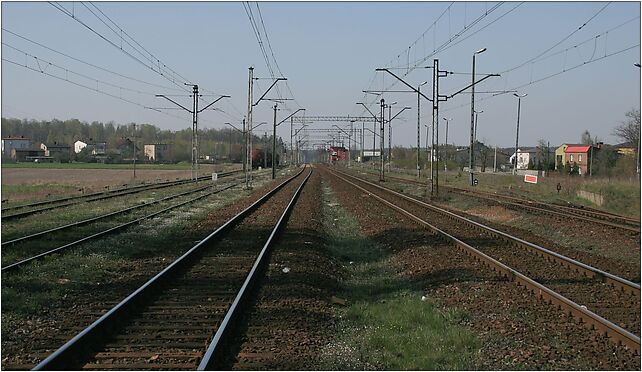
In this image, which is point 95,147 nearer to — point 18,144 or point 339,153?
Result: point 18,144

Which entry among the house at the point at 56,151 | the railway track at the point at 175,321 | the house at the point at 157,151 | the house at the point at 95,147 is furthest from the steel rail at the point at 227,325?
the house at the point at 157,151

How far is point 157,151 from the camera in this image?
7224 inches

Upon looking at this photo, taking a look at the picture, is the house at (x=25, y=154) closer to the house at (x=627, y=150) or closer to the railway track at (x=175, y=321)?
the house at (x=627, y=150)

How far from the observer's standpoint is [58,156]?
138 m

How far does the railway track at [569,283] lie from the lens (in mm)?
A: 9576

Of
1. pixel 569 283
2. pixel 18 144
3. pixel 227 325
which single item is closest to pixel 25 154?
pixel 18 144

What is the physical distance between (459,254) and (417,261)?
5.19 ft

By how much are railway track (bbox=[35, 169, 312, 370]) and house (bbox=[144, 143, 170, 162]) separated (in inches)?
6453

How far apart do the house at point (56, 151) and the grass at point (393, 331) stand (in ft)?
429

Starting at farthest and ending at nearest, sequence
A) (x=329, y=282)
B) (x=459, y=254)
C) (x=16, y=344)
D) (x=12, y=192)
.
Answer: (x=12, y=192) < (x=459, y=254) < (x=329, y=282) < (x=16, y=344)

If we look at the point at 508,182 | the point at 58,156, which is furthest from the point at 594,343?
the point at 58,156

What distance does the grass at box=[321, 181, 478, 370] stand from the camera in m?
8.09

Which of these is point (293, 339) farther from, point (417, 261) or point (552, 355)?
point (417, 261)

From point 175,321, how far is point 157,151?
178 m
